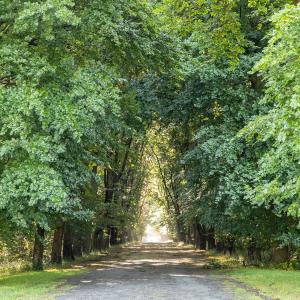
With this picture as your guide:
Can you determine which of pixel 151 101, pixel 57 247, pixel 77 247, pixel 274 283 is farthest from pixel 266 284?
pixel 77 247

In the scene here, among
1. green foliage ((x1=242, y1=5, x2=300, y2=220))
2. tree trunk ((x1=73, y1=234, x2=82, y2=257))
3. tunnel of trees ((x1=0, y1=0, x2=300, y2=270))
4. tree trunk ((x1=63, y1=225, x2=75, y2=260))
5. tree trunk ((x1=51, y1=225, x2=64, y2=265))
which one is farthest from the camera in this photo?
tree trunk ((x1=73, y1=234, x2=82, y2=257))

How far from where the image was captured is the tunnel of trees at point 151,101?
36.6 feet

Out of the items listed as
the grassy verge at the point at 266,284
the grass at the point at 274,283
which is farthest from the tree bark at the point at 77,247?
the grass at the point at 274,283

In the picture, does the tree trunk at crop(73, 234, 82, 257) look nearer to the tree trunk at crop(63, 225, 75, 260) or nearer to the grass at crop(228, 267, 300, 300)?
the tree trunk at crop(63, 225, 75, 260)

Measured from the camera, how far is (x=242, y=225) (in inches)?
826

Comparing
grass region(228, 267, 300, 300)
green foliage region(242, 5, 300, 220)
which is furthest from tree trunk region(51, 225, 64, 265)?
green foliage region(242, 5, 300, 220)

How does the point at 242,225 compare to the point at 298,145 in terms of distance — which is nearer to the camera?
the point at 298,145

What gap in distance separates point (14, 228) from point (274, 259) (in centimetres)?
1317

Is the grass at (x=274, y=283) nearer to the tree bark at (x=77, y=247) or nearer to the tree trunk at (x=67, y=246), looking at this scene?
the tree trunk at (x=67, y=246)

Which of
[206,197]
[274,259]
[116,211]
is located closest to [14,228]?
[206,197]

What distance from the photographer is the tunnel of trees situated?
1115 centimetres

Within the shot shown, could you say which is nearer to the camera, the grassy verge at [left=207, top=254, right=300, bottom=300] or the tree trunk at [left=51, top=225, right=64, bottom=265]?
the grassy verge at [left=207, top=254, right=300, bottom=300]

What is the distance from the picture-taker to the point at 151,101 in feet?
70.3

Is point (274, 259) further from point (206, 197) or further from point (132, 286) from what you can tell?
point (132, 286)
